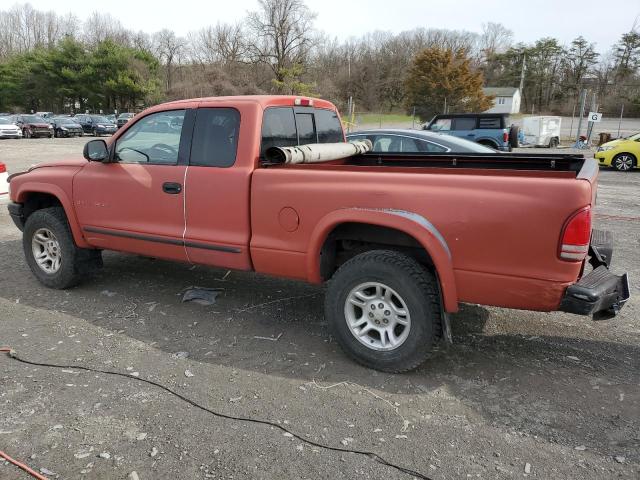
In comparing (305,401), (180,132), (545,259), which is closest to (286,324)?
(305,401)

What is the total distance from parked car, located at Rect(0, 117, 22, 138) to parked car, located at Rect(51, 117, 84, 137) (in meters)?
2.95

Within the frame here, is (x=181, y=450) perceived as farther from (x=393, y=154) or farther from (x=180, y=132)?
(x=393, y=154)

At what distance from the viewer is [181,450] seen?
2764mm

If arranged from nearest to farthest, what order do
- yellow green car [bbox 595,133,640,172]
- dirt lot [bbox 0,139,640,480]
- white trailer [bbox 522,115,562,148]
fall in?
dirt lot [bbox 0,139,640,480]
yellow green car [bbox 595,133,640,172]
white trailer [bbox 522,115,562,148]

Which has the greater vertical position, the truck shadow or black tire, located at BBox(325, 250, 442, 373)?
black tire, located at BBox(325, 250, 442, 373)

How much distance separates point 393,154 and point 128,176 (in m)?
2.58

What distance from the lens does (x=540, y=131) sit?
2812 cm

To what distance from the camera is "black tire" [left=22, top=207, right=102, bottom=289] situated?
16.6 feet

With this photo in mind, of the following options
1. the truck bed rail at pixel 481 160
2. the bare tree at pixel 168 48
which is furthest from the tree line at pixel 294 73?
the truck bed rail at pixel 481 160

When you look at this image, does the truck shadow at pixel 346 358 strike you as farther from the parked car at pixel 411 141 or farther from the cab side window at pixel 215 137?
the parked car at pixel 411 141

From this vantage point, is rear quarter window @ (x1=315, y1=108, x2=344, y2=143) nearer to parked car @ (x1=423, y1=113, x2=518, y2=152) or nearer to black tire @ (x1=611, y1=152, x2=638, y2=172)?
parked car @ (x1=423, y1=113, x2=518, y2=152)

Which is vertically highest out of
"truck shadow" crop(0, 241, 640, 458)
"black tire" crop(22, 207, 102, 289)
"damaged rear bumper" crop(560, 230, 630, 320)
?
"damaged rear bumper" crop(560, 230, 630, 320)

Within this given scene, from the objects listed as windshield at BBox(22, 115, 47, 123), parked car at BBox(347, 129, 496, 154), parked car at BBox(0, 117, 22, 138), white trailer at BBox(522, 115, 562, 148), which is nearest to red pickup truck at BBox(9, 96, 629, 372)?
parked car at BBox(347, 129, 496, 154)

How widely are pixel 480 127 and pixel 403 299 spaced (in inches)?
642
